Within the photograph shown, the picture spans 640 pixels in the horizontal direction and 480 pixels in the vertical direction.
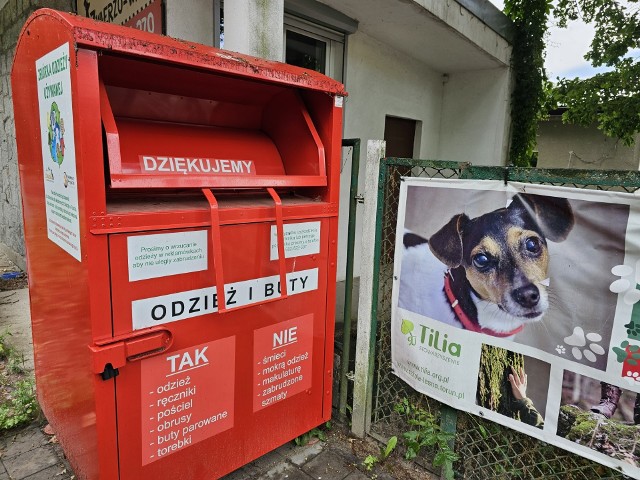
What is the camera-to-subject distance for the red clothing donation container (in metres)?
1.59

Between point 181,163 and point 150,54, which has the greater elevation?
point 150,54

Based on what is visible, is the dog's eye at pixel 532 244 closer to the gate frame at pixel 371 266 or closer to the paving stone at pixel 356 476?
the gate frame at pixel 371 266

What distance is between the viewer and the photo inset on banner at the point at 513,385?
1.81 m

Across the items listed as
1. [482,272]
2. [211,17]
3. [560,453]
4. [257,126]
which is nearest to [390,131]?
[211,17]

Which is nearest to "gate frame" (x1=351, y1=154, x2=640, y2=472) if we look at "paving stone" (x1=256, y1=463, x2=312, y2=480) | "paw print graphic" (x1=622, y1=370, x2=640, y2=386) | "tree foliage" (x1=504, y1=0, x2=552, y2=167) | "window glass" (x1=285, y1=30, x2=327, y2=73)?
"paving stone" (x1=256, y1=463, x2=312, y2=480)

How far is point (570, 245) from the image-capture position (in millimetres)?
1677

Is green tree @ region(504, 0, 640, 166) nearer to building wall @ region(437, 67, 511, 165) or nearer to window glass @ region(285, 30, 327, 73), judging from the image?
building wall @ region(437, 67, 511, 165)

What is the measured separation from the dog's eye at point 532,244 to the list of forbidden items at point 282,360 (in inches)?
45.0

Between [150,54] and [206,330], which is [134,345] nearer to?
[206,330]

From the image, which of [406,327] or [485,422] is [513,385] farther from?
[406,327]

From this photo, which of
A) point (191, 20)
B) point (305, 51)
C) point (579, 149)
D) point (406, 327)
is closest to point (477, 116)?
point (305, 51)

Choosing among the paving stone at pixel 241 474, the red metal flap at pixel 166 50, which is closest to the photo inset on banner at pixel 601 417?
the paving stone at pixel 241 474

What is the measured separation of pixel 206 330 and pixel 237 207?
0.57 metres

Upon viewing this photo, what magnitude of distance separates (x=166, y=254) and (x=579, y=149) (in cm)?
1400
